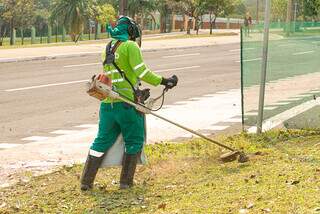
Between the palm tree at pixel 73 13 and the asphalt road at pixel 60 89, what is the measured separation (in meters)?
34.7

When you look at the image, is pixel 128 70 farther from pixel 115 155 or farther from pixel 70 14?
pixel 70 14

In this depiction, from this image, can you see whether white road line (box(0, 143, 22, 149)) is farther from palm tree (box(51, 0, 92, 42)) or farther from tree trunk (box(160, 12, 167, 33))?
tree trunk (box(160, 12, 167, 33))

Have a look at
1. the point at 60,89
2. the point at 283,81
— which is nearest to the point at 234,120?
the point at 283,81

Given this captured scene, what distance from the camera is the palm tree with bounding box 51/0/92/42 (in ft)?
198

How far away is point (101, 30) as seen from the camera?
85.5 m

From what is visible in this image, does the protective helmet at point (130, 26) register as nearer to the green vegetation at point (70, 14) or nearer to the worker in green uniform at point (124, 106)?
the worker in green uniform at point (124, 106)

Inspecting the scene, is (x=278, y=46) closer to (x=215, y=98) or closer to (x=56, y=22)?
(x=215, y=98)

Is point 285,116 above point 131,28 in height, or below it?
below

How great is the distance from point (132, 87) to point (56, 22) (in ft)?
A: 207

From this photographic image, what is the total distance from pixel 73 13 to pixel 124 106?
184 feet

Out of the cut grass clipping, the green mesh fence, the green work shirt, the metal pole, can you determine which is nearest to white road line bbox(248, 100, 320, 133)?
the green mesh fence

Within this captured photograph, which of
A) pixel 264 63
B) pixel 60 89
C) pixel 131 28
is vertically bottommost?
pixel 60 89

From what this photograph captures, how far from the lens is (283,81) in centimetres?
967

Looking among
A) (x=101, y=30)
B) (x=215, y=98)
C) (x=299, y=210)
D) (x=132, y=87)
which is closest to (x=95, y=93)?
(x=132, y=87)
